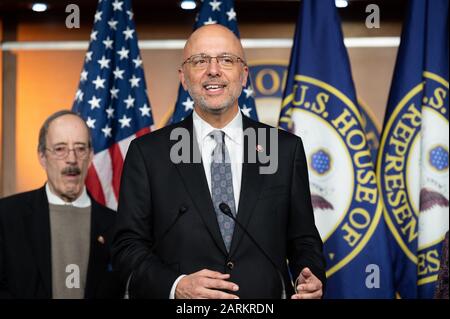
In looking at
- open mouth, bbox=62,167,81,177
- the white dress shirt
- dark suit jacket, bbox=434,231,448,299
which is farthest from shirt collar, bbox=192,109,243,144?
dark suit jacket, bbox=434,231,448,299

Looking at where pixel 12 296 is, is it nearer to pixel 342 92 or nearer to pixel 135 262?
pixel 135 262

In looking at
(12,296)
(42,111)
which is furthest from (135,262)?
(42,111)

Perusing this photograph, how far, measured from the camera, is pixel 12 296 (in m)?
2.93

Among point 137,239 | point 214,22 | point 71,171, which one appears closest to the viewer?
point 137,239

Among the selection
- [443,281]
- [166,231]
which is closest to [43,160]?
[166,231]

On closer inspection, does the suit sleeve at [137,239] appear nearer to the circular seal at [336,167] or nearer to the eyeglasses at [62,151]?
the eyeglasses at [62,151]

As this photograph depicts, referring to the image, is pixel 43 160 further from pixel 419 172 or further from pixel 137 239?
pixel 419 172

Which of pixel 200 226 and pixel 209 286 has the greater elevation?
pixel 200 226

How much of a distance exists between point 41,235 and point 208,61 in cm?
129

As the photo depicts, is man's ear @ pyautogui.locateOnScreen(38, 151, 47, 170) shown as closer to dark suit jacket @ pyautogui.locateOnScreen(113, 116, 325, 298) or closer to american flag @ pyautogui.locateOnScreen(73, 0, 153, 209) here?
american flag @ pyautogui.locateOnScreen(73, 0, 153, 209)

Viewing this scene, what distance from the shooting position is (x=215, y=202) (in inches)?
88.0

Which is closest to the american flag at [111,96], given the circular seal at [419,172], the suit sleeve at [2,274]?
the suit sleeve at [2,274]

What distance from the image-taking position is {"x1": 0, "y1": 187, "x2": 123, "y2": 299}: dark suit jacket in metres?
3.02

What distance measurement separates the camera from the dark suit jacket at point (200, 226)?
2131 mm
